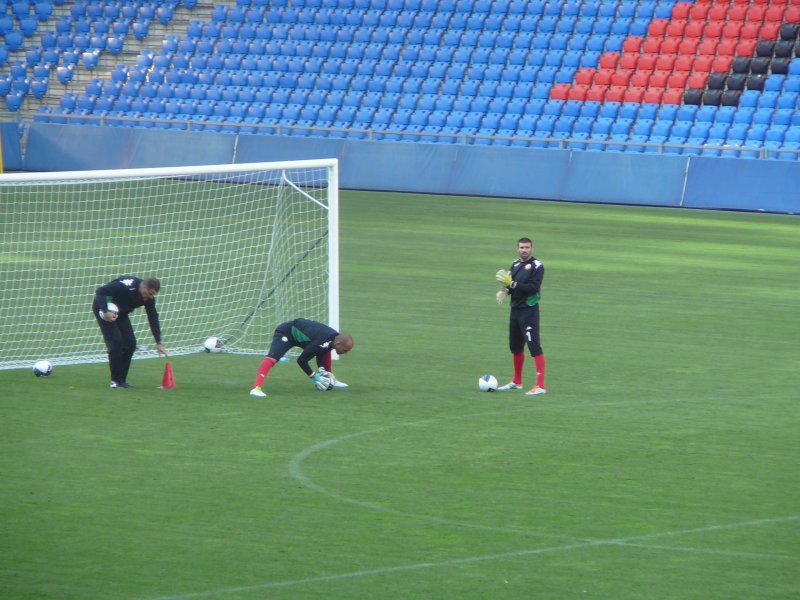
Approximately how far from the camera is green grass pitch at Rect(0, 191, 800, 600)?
9406mm

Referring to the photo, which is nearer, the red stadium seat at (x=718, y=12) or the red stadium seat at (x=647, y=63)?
the red stadium seat at (x=647, y=63)

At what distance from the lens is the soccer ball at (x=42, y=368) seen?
53.9 ft

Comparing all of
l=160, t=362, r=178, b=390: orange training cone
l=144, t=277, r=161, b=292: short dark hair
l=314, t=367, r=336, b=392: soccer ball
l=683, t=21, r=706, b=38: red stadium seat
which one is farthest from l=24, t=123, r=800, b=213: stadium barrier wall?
l=144, t=277, r=161, b=292: short dark hair

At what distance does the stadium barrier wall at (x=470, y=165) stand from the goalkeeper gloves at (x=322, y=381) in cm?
2289

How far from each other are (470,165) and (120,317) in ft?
82.3

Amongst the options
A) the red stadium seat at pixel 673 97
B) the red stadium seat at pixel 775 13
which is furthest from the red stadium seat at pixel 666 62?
the red stadium seat at pixel 775 13

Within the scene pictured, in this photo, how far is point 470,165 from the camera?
40094mm

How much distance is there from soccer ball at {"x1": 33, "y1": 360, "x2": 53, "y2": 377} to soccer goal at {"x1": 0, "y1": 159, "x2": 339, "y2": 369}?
2.19 feet

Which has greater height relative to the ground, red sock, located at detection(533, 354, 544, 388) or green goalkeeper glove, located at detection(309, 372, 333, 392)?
red sock, located at detection(533, 354, 544, 388)

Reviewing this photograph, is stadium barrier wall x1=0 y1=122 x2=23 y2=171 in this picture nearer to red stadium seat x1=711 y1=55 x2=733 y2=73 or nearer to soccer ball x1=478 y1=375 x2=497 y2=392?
red stadium seat x1=711 y1=55 x2=733 y2=73

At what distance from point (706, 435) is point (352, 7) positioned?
38.2m

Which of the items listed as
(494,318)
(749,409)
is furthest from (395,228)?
(749,409)

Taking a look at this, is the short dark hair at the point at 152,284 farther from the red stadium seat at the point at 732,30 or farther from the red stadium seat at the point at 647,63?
the red stadium seat at the point at 732,30

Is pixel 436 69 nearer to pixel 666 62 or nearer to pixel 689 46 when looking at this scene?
pixel 666 62
